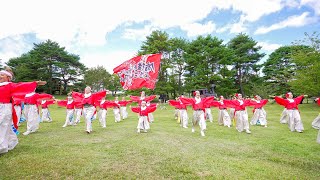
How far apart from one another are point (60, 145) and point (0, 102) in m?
2.16

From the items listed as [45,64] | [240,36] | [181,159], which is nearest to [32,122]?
[181,159]

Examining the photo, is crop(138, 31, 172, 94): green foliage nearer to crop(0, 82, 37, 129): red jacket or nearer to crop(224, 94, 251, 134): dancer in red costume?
crop(224, 94, 251, 134): dancer in red costume

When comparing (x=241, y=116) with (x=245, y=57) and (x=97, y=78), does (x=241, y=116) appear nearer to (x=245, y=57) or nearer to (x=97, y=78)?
(x=245, y=57)

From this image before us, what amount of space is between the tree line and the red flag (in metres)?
24.2

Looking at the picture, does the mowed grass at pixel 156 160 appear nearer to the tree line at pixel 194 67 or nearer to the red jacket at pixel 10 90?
the red jacket at pixel 10 90

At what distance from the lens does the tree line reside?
40844 mm

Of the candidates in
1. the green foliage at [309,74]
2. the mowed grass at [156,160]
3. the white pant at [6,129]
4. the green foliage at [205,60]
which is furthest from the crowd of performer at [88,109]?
the green foliage at [205,60]

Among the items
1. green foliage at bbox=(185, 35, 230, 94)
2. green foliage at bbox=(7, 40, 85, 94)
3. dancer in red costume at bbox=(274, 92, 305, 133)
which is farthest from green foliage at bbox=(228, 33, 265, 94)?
dancer in red costume at bbox=(274, 92, 305, 133)

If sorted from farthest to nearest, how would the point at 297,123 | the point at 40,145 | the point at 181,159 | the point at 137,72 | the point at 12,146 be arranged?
the point at 137,72 → the point at 297,123 → the point at 40,145 → the point at 12,146 → the point at 181,159

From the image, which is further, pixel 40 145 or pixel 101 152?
pixel 40 145

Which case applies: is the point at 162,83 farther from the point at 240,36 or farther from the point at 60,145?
the point at 60,145

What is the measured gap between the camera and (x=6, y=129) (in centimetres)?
639

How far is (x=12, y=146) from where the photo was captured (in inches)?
266

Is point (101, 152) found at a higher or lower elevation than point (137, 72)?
lower
